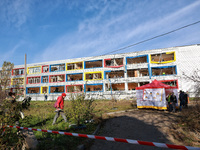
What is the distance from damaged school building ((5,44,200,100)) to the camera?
2883 cm

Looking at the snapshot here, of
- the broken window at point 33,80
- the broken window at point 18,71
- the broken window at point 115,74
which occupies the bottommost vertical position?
the broken window at point 33,80

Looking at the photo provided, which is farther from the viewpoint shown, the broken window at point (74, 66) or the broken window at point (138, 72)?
the broken window at point (74, 66)

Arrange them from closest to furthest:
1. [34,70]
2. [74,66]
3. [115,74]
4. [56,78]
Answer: [115,74] → [74,66] → [56,78] → [34,70]

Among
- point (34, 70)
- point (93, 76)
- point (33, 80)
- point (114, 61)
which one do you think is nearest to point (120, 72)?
point (114, 61)

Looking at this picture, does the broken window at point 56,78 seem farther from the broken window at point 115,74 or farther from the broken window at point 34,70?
the broken window at point 115,74

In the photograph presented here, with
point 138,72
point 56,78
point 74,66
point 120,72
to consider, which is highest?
point 74,66

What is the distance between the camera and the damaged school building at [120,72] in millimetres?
28828

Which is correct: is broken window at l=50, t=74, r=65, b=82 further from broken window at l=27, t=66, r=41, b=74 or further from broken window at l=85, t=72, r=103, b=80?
broken window at l=85, t=72, r=103, b=80

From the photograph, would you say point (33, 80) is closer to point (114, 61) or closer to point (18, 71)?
point (18, 71)

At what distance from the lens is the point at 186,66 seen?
28797mm

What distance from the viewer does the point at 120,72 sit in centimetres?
3603

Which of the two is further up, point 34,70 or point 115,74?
point 34,70

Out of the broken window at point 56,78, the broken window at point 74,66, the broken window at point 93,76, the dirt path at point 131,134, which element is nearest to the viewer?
the dirt path at point 131,134

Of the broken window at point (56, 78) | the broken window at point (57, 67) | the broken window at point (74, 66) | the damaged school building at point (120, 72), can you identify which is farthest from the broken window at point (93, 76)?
the broken window at point (56, 78)
